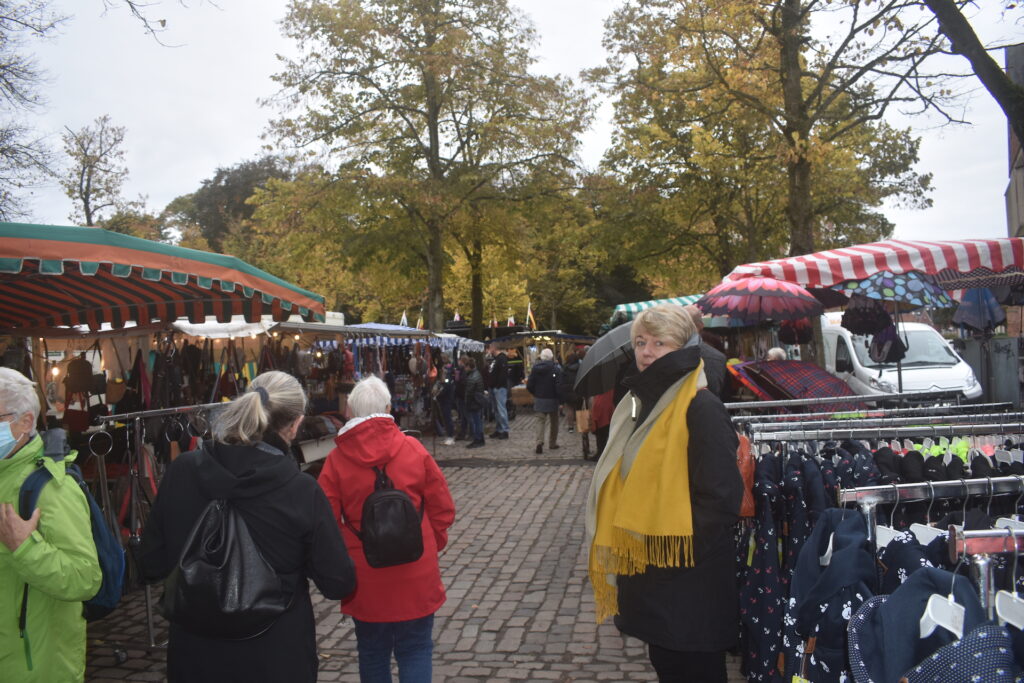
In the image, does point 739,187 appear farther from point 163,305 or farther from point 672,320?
point 672,320

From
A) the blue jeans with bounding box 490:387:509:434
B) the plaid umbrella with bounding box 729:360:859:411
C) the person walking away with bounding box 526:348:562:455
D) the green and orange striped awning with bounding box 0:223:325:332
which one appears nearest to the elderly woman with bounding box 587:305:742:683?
the green and orange striped awning with bounding box 0:223:325:332

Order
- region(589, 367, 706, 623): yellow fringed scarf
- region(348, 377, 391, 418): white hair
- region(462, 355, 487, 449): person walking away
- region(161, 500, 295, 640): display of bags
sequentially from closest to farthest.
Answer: region(161, 500, 295, 640): display of bags → region(589, 367, 706, 623): yellow fringed scarf → region(348, 377, 391, 418): white hair → region(462, 355, 487, 449): person walking away

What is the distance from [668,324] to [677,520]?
0.75 metres

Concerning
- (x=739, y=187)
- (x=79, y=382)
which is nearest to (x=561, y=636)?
(x=79, y=382)

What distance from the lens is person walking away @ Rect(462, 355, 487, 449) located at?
47.8 ft

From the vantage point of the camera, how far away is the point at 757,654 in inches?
131

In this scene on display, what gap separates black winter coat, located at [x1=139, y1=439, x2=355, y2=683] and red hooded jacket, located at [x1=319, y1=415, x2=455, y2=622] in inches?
22.5

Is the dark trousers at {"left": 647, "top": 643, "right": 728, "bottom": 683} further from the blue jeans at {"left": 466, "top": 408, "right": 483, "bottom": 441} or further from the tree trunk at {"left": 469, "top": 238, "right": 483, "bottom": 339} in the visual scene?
the tree trunk at {"left": 469, "top": 238, "right": 483, "bottom": 339}

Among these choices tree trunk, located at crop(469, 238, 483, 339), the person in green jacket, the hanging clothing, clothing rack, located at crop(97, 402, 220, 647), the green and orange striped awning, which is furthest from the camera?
tree trunk, located at crop(469, 238, 483, 339)

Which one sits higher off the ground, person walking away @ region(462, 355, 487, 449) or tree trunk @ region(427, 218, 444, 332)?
tree trunk @ region(427, 218, 444, 332)

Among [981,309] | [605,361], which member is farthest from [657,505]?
[981,309]

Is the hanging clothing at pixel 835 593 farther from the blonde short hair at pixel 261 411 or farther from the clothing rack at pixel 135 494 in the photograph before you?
the clothing rack at pixel 135 494

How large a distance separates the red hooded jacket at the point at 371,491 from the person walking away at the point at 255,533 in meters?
0.56

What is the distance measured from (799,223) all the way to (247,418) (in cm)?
1225
